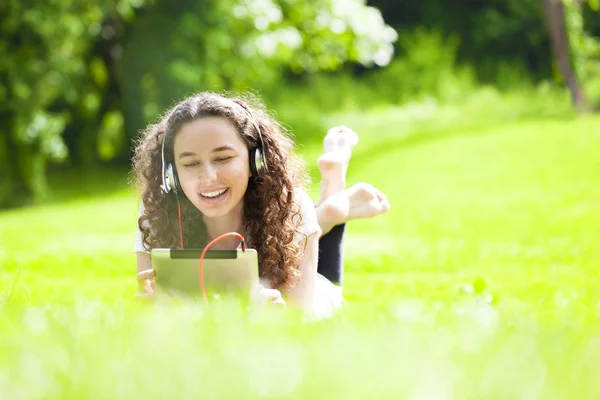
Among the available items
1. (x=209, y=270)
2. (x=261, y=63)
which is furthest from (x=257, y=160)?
(x=261, y=63)

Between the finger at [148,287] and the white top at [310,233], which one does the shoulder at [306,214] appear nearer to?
the white top at [310,233]

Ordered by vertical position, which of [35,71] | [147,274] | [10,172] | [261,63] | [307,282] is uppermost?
[261,63]

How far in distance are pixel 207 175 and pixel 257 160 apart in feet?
0.78

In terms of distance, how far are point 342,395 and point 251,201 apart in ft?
6.29

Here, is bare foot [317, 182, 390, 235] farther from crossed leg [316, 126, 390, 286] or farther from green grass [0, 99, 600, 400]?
green grass [0, 99, 600, 400]

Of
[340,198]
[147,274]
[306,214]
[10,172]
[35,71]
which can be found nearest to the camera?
[147,274]

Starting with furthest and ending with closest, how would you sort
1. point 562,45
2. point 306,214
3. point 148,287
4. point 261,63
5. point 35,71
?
point 562,45 < point 261,63 < point 35,71 < point 306,214 < point 148,287

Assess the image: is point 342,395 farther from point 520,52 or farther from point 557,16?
point 520,52

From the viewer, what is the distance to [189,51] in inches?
565

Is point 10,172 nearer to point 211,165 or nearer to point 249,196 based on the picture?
point 249,196

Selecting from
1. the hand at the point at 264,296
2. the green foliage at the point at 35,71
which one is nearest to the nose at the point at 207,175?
the hand at the point at 264,296

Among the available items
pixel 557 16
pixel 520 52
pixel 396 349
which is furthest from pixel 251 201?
pixel 520 52

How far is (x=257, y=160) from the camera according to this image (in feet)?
9.22

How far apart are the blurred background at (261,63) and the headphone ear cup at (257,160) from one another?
10116 millimetres
